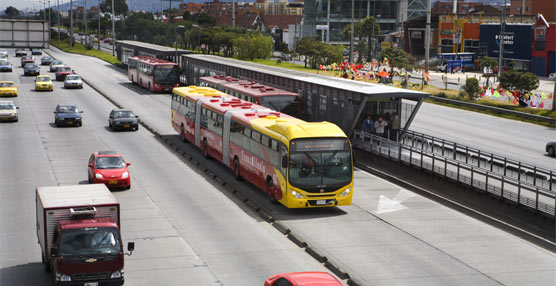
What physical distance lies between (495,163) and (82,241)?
1794cm

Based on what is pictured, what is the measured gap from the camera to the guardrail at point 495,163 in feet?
85.5

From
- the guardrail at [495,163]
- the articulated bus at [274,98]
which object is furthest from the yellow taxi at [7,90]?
the guardrail at [495,163]

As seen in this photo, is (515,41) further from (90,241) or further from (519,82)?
(90,241)

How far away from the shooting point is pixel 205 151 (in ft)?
124

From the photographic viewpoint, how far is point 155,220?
25.2 m

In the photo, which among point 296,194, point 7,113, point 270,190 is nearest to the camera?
point 296,194

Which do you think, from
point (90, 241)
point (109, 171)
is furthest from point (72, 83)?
point (90, 241)

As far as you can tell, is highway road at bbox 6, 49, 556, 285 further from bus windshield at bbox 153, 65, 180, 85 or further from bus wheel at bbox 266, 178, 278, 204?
bus windshield at bbox 153, 65, 180, 85

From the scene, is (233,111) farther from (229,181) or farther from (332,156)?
(332,156)

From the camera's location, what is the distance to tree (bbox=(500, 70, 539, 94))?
199ft

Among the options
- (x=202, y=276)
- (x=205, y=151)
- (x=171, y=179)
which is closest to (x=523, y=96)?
(x=205, y=151)

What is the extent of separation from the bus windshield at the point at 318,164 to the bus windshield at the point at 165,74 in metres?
48.3

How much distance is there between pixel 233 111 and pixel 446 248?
46.5ft

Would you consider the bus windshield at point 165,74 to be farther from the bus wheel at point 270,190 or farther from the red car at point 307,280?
the red car at point 307,280
